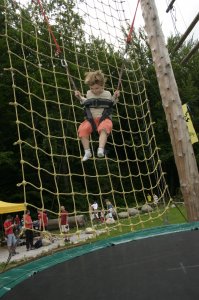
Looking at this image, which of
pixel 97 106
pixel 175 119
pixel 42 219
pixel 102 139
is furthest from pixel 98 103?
pixel 42 219

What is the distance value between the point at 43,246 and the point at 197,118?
32.0ft

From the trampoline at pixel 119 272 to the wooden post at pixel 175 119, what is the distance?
469 millimetres

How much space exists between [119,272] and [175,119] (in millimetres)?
1370

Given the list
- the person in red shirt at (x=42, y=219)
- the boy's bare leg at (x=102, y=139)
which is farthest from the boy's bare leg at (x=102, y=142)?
the person in red shirt at (x=42, y=219)

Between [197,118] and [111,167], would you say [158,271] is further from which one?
[197,118]

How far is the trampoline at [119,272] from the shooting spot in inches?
57.8

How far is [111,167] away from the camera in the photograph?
12.7m

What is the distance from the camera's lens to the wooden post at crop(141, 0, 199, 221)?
8.76ft

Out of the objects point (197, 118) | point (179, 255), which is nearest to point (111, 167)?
point (197, 118)

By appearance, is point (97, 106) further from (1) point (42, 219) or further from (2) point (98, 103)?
(1) point (42, 219)

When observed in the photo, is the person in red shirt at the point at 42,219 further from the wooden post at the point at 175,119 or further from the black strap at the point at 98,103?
the wooden post at the point at 175,119

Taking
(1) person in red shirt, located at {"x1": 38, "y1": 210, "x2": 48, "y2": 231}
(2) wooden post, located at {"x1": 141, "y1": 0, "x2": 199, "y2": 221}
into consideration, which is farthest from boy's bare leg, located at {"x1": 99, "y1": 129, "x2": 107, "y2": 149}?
(2) wooden post, located at {"x1": 141, "y1": 0, "x2": 199, "y2": 221}

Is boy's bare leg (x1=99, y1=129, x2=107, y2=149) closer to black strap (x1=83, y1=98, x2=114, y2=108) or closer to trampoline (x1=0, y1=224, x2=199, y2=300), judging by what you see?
black strap (x1=83, y1=98, x2=114, y2=108)

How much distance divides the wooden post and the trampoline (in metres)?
0.47
